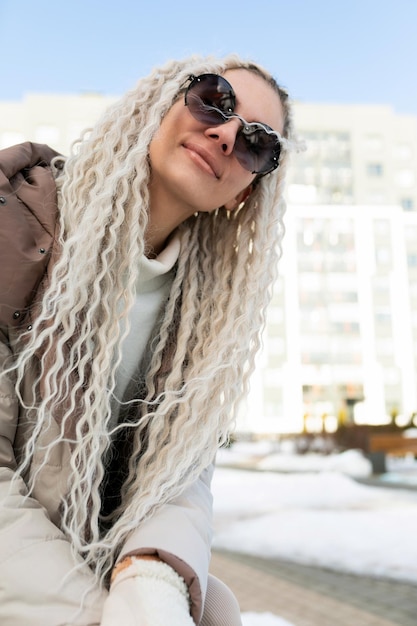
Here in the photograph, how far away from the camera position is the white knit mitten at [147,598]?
1109 millimetres

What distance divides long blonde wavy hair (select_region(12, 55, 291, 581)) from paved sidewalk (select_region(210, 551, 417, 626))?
56.3 inches

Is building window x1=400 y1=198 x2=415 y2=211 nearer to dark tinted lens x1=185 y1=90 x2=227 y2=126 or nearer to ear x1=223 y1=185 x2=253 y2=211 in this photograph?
ear x1=223 y1=185 x2=253 y2=211

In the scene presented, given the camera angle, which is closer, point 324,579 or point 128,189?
point 128,189

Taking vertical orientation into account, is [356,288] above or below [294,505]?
above

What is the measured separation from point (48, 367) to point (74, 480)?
0.28 m

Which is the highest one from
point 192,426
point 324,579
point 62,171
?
point 62,171

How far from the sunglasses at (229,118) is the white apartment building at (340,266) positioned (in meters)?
37.8

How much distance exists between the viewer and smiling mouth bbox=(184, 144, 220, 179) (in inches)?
60.6

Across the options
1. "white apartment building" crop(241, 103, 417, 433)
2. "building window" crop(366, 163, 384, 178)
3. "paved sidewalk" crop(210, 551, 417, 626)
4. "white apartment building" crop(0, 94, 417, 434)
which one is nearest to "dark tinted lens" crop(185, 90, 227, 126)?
"paved sidewalk" crop(210, 551, 417, 626)

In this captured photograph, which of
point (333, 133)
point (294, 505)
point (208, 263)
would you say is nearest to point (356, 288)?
point (333, 133)

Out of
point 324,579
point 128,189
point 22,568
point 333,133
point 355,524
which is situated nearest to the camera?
point 22,568

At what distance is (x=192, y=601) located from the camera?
1263 millimetres

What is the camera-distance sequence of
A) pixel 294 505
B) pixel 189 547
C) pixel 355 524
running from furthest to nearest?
pixel 294 505
pixel 355 524
pixel 189 547

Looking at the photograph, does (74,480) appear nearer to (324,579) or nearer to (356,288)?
(324,579)
